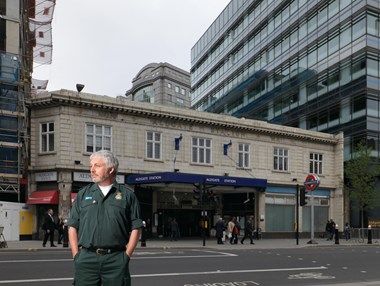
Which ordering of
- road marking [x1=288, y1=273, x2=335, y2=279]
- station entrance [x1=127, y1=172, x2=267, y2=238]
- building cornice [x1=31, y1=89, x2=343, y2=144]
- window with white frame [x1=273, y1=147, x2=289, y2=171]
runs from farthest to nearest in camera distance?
window with white frame [x1=273, y1=147, x2=289, y2=171] → station entrance [x1=127, y1=172, x2=267, y2=238] → building cornice [x1=31, y1=89, x2=343, y2=144] → road marking [x1=288, y1=273, x2=335, y2=279]

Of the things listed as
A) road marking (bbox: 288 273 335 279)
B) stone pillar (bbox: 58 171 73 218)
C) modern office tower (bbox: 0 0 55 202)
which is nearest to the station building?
stone pillar (bbox: 58 171 73 218)

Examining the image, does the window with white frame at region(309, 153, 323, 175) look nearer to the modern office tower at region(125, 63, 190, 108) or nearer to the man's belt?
the man's belt

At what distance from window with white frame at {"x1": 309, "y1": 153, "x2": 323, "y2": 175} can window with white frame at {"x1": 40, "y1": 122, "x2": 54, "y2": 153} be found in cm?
2096

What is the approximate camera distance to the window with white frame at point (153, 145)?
31562mm

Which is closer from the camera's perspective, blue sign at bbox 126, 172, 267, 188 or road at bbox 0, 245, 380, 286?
road at bbox 0, 245, 380, 286

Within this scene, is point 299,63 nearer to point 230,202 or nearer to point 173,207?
point 230,202

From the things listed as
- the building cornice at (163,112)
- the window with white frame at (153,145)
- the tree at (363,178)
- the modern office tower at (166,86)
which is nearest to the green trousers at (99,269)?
the building cornice at (163,112)

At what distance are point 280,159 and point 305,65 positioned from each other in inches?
505

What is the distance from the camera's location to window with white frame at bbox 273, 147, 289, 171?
3772 centimetres

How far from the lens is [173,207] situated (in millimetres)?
34312

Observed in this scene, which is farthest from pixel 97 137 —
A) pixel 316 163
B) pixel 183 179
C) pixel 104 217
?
pixel 104 217

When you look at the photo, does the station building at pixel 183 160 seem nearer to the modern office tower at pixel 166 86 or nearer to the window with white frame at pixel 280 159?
the window with white frame at pixel 280 159

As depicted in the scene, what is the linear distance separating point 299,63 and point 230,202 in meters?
17.4

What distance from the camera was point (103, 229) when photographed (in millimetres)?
4566
